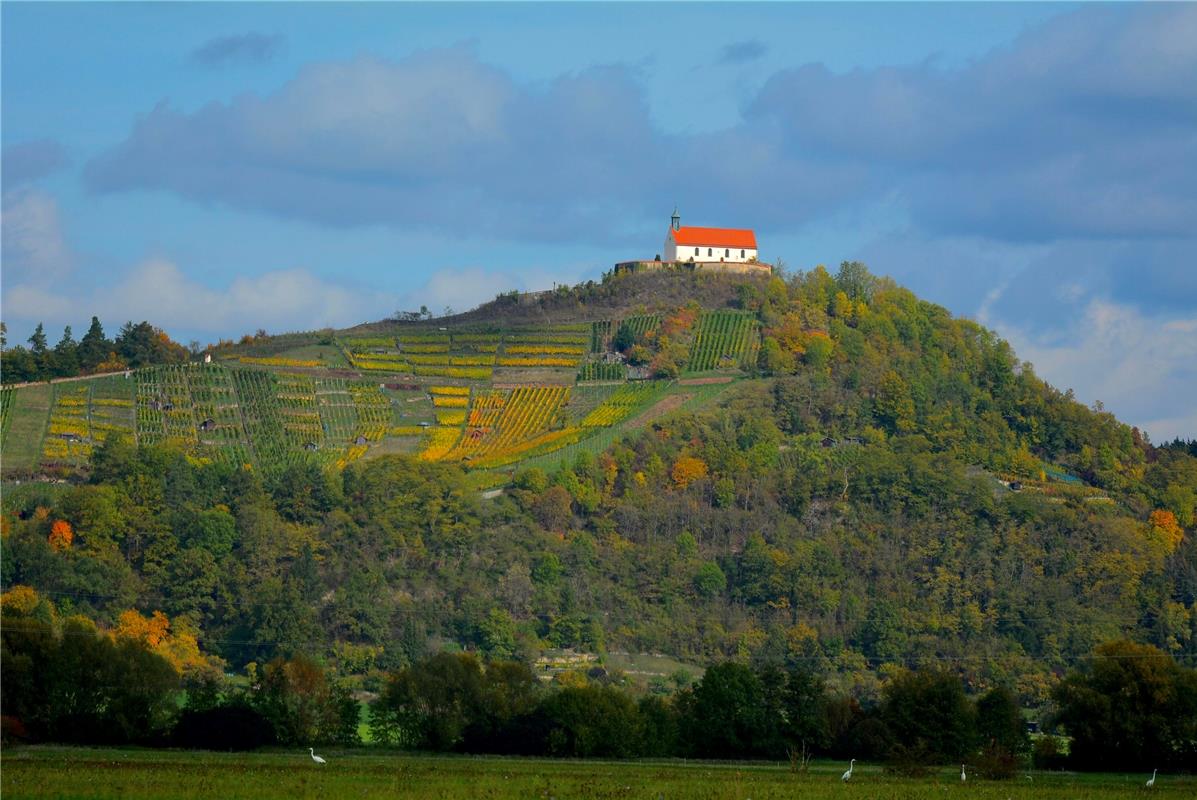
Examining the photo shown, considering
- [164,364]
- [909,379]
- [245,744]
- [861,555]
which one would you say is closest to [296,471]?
[164,364]

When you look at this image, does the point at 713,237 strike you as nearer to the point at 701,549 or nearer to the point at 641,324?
the point at 641,324

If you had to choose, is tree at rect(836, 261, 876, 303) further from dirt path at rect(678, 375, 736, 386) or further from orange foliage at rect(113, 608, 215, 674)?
orange foliage at rect(113, 608, 215, 674)

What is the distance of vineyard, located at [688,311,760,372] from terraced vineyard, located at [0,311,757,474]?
0.12 meters

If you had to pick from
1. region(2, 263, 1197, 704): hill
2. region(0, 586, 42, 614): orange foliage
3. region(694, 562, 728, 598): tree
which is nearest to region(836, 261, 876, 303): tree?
region(2, 263, 1197, 704): hill

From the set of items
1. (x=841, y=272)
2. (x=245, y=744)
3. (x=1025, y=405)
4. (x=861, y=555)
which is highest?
(x=841, y=272)

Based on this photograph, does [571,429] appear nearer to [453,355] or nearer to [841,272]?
[453,355]

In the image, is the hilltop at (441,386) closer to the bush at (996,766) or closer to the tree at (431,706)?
the tree at (431,706)

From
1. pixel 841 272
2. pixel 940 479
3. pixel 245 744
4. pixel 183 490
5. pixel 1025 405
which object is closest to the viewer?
pixel 245 744

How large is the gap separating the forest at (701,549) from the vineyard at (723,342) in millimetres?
3531

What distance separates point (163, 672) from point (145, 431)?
214 ft

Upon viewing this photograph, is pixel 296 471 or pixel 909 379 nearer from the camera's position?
pixel 296 471

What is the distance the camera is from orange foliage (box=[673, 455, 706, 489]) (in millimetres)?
159875

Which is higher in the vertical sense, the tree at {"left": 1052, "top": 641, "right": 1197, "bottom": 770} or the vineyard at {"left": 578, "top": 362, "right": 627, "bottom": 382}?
the vineyard at {"left": 578, "top": 362, "right": 627, "bottom": 382}

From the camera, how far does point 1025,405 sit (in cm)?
17588
